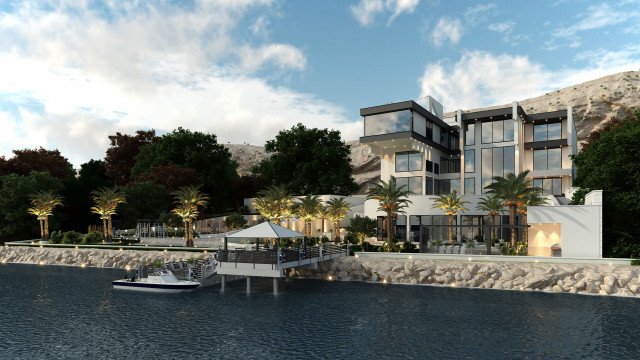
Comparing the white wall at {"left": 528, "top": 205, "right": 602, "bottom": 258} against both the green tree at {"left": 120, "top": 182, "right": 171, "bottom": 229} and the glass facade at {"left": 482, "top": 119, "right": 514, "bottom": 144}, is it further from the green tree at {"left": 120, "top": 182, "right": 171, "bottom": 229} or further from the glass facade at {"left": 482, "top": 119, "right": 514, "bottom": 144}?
the green tree at {"left": 120, "top": 182, "right": 171, "bottom": 229}

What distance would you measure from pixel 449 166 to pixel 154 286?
48.8 meters

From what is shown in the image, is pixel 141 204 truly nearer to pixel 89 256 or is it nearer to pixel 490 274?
pixel 89 256

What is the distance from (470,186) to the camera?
66.7 m

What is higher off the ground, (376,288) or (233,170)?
(233,170)

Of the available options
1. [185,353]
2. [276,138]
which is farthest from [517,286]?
[276,138]

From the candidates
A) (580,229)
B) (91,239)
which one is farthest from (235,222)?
(580,229)

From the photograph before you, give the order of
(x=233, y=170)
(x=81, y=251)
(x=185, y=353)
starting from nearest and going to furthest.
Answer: (x=185, y=353) < (x=81, y=251) < (x=233, y=170)

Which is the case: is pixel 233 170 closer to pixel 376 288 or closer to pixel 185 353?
pixel 376 288

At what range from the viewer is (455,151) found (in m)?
72.1

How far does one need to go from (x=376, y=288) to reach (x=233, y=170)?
66.2 metres

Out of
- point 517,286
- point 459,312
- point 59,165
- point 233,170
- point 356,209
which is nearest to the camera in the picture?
point 459,312

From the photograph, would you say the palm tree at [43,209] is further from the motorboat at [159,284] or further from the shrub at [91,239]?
the motorboat at [159,284]

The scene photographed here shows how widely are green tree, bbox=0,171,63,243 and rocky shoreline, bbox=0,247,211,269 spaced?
9329 mm

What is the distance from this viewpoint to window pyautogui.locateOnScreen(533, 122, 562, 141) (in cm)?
6531
